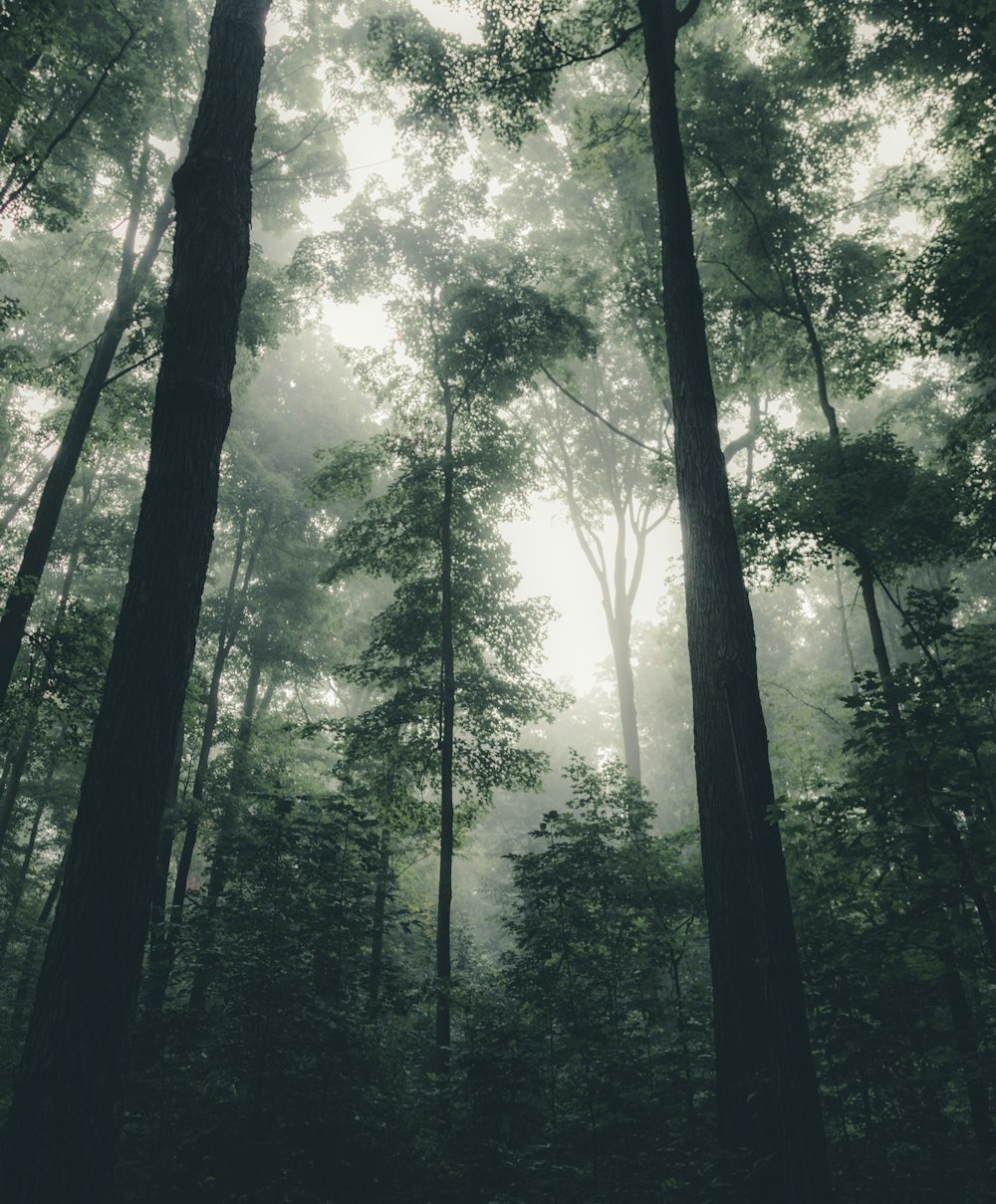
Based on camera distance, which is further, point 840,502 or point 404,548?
point 404,548

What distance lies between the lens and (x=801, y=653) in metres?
34.8

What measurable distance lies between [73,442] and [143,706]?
806cm

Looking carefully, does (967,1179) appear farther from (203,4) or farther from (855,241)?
(203,4)

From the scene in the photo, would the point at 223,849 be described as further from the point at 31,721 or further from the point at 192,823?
the point at 192,823

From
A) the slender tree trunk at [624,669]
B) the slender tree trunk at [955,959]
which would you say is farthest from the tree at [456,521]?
the slender tree trunk at [624,669]

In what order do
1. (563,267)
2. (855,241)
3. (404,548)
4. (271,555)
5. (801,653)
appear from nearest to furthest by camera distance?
(855,241), (404,548), (563,267), (271,555), (801,653)

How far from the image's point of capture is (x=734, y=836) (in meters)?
3.74

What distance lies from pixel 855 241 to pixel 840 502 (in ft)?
18.4

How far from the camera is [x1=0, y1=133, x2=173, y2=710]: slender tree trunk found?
25.6 ft

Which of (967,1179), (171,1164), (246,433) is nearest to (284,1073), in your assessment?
(171,1164)

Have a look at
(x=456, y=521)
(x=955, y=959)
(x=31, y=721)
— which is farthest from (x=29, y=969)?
(x=955, y=959)

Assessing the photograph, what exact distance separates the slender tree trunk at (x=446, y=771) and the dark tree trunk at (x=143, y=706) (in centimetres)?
540

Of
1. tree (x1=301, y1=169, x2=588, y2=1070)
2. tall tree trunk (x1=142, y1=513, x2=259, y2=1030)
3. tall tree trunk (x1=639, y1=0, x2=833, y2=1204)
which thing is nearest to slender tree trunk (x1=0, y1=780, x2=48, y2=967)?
tall tree trunk (x1=142, y1=513, x2=259, y2=1030)

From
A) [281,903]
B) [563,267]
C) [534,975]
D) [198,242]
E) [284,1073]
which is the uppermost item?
[563,267]
